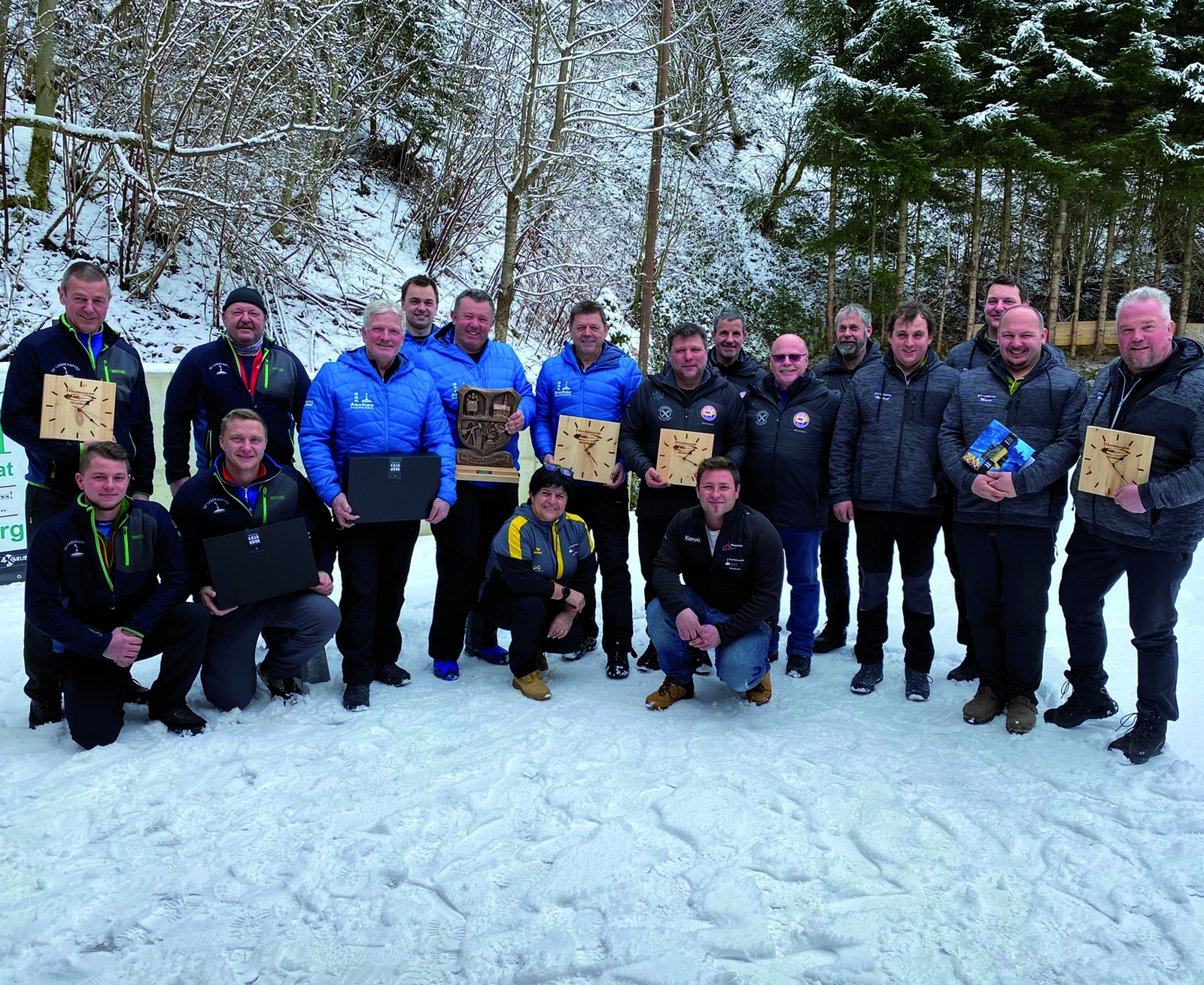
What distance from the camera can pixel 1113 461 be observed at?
3277mm

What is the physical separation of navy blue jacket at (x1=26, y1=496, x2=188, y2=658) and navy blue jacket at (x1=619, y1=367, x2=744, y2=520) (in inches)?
88.6

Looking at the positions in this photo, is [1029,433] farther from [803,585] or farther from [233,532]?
[233,532]

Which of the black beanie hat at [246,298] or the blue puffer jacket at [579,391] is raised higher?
the black beanie hat at [246,298]

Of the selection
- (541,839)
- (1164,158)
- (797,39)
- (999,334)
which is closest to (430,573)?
(541,839)

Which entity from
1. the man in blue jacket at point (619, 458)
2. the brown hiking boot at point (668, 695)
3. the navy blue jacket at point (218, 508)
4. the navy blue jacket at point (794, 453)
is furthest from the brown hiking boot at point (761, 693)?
the navy blue jacket at point (218, 508)

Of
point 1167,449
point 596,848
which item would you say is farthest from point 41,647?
point 1167,449

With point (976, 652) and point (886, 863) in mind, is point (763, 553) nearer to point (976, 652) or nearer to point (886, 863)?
point (976, 652)

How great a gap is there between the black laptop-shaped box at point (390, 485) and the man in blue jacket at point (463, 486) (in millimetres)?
305

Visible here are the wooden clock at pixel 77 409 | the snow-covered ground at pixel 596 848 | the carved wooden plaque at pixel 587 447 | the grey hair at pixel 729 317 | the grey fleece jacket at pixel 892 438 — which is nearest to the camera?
the snow-covered ground at pixel 596 848

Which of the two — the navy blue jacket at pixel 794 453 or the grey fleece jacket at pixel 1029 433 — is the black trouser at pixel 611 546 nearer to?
the navy blue jacket at pixel 794 453

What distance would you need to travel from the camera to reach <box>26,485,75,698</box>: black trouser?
3.55 meters

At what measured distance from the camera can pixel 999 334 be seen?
3.71 m

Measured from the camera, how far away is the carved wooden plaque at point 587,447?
4.37 metres

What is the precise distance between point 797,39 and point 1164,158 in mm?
7624
